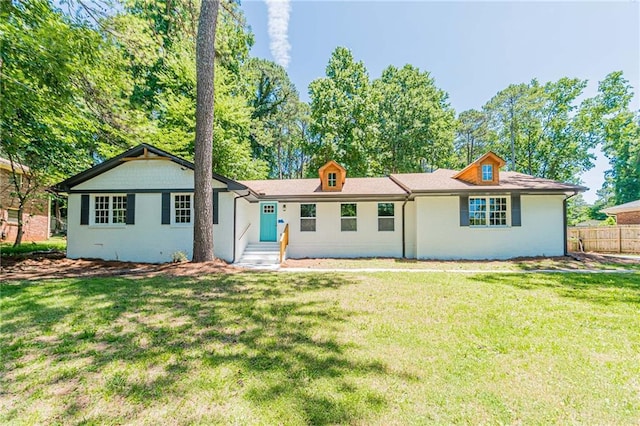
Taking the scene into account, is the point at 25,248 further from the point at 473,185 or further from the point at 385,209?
the point at 473,185

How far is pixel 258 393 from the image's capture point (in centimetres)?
271

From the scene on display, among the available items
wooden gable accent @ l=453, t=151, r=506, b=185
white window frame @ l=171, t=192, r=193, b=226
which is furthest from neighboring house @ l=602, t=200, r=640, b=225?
white window frame @ l=171, t=192, r=193, b=226

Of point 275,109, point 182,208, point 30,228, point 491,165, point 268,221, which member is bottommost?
point 30,228

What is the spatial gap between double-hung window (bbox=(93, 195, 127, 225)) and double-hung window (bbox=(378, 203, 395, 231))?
11.1 meters

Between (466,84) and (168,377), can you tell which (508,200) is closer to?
(168,377)

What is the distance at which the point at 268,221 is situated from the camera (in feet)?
44.7

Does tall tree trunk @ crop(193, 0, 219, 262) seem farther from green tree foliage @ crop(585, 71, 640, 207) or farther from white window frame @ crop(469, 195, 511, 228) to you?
green tree foliage @ crop(585, 71, 640, 207)

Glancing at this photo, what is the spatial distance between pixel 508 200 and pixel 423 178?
155 inches

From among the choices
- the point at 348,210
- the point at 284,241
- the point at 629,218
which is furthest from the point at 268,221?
the point at 629,218

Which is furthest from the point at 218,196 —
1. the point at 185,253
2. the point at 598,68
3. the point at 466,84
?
the point at 598,68

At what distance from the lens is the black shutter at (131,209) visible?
37.8ft

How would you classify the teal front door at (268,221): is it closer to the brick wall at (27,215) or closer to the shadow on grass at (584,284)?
the shadow on grass at (584,284)

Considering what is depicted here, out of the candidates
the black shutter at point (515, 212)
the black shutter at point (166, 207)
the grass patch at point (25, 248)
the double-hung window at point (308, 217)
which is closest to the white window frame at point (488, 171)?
the black shutter at point (515, 212)

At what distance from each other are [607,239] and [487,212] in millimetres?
9047
